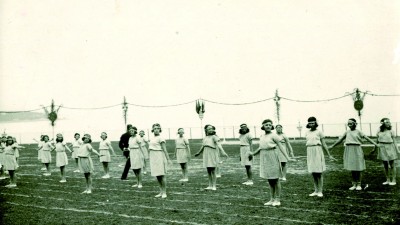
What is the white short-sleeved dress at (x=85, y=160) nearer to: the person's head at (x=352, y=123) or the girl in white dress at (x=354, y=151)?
the girl in white dress at (x=354, y=151)

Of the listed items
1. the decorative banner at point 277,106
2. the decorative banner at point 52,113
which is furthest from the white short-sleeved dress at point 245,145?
the decorative banner at point 52,113

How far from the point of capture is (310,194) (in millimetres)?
11352

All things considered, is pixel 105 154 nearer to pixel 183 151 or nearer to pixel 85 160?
pixel 183 151

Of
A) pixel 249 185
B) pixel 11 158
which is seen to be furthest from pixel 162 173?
pixel 11 158

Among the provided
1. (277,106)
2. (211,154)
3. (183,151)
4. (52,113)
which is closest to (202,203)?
(211,154)

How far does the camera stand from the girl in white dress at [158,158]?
11.9 meters

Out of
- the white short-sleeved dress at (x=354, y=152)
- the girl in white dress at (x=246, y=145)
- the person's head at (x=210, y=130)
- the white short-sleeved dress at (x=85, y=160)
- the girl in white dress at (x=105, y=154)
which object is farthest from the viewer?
the girl in white dress at (x=105, y=154)

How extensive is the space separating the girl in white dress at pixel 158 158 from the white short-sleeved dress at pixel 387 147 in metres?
6.59

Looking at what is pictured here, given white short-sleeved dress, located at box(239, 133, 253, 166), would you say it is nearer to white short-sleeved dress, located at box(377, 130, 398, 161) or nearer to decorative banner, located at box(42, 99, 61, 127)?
white short-sleeved dress, located at box(377, 130, 398, 161)

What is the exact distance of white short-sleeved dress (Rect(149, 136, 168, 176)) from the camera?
11922 millimetres

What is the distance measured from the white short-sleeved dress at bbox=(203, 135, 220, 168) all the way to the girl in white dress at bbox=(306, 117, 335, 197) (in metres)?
3.17

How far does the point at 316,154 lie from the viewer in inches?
436

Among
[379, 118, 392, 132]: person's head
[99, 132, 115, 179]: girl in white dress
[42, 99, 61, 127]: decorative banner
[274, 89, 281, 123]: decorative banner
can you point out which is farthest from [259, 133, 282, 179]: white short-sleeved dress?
[42, 99, 61, 127]: decorative banner

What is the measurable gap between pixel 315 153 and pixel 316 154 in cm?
4
